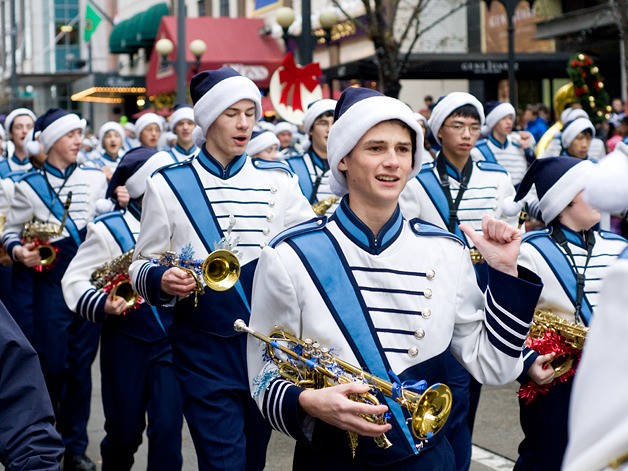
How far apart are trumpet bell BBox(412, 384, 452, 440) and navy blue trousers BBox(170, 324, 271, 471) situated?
1891 millimetres

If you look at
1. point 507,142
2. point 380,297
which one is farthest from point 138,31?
point 380,297

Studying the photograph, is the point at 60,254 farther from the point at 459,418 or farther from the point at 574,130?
the point at 574,130

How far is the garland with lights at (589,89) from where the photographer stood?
631 inches

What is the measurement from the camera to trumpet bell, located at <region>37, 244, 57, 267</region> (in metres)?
8.85

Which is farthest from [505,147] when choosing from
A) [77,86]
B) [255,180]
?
[77,86]

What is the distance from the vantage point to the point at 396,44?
1848cm

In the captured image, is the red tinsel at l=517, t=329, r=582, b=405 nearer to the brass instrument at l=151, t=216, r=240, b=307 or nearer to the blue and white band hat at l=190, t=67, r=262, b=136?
the brass instrument at l=151, t=216, r=240, b=307

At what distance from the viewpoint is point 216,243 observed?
569cm

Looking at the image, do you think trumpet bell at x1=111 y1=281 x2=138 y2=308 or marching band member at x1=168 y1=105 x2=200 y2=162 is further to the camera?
marching band member at x1=168 y1=105 x2=200 y2=162

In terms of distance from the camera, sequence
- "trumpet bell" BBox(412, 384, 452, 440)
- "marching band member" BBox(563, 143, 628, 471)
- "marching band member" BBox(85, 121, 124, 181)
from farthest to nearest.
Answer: "marching band member" BBox(85, 121, 124, 181), "trumpet bell" BBox(412, 384, 452, 440), "marching band member" BBox(563, 143, 628, 471)

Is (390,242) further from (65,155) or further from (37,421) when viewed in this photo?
(65,155)

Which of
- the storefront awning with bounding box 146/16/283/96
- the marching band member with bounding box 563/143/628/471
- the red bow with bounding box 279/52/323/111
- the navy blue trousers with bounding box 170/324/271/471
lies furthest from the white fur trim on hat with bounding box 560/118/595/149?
the storefront awning with bounding box 146/16/283/96

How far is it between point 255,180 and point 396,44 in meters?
12.9

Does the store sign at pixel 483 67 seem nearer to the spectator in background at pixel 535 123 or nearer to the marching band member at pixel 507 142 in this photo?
the spectator in background at pixel 535 123
